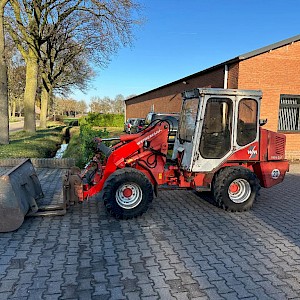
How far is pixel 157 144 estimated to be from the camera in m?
5.17

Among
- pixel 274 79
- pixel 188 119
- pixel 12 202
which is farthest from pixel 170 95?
pixel 12 202

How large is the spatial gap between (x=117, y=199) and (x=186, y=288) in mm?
2086

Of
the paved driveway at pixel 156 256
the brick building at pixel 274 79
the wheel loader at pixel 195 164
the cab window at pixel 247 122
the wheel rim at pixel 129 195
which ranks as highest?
the brick building at pixel 274 79

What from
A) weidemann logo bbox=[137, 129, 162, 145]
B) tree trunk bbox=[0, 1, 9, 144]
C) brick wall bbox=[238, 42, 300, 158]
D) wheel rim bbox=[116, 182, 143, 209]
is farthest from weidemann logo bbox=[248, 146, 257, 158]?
tree trunk bbox=[0, 1, 9, 144]

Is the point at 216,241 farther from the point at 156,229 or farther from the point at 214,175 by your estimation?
the point at 214,175

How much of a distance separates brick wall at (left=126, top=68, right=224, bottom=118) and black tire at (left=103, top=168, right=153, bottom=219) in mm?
7750

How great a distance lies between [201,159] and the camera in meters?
5.08

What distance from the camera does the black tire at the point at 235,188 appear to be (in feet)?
16.7

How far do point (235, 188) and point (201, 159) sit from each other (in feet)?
3.05

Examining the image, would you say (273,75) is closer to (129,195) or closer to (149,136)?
(149,136)

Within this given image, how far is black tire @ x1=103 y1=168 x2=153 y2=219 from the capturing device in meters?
4.62

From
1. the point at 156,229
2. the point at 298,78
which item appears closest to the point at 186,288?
the point at 156,229

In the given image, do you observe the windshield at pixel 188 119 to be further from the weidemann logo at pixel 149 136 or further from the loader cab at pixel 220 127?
the weidemann logo at pixel 149 136

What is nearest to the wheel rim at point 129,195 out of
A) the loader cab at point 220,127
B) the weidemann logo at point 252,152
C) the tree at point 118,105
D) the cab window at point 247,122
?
the loader cab at point 220,127
